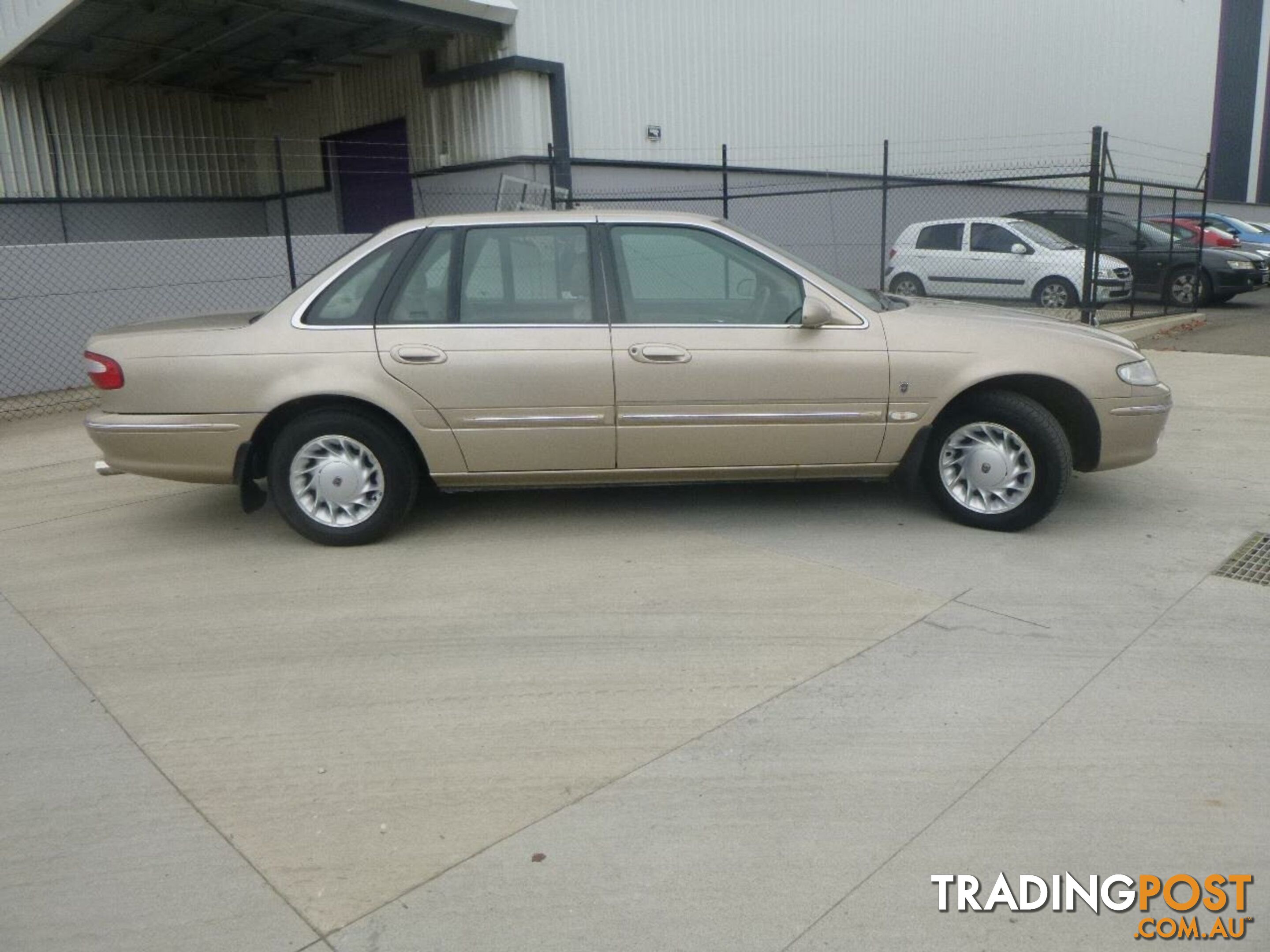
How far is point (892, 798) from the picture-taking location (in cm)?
310

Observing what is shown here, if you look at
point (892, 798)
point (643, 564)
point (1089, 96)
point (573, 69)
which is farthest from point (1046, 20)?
point (892, 798)

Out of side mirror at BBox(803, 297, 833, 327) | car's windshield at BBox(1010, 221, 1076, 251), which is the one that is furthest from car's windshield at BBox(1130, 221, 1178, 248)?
side mirror at BBox(803, 297, 833, 327)

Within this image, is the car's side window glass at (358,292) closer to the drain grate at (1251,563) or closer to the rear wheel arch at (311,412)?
the rear wheel arch at (311,412)

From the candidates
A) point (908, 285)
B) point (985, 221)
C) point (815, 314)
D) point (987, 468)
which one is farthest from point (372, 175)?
point (987, 468)

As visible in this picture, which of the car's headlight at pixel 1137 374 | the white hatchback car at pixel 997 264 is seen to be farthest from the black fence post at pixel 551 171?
the car's headlight at pixel 1137 374

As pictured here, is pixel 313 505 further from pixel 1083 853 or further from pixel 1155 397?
pixel 1155 397

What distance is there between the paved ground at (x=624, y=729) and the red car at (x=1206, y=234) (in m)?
14.7

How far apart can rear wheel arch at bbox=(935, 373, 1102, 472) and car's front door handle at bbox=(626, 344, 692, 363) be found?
1.30 metres

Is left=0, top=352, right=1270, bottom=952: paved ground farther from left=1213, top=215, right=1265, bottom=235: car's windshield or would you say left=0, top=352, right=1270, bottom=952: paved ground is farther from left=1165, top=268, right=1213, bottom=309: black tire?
left=1213, top=215, right=1265, bottom=235: car's windshield

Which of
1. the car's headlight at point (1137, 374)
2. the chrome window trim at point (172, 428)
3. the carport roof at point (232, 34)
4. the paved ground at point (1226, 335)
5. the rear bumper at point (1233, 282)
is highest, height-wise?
the carport roof at point (232, 34)

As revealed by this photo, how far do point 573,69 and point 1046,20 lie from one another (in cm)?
1357

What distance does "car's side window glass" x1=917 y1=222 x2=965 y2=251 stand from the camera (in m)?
15.4

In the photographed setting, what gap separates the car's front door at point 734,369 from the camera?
16.9 feet

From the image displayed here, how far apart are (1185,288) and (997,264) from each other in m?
3.87
